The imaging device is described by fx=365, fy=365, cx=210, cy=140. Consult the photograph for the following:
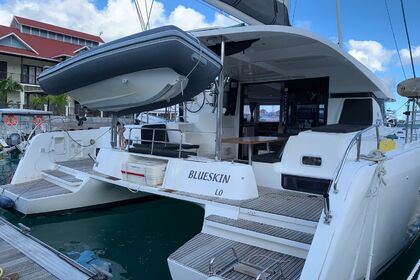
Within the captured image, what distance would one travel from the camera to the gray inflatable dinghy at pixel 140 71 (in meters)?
3.90

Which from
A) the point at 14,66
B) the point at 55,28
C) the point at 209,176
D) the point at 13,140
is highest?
the point at 55,28

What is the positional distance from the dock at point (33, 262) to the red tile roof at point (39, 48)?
29625 millimetres

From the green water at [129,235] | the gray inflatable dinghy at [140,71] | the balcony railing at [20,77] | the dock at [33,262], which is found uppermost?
the balcony railing at [20,77]

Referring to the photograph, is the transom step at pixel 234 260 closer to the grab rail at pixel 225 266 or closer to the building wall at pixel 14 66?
the grab rail at pixel 225 266

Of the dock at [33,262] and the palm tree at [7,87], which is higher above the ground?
the palm tree at [7,87]

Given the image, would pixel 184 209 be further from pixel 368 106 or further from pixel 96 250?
pixel 368 106

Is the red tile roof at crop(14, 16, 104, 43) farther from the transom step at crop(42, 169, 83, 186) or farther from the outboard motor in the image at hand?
the transom step at crop(42, 169, 83, 186)

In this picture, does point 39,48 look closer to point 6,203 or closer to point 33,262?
point 6,203

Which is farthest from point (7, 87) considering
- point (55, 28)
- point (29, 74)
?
point (55, 28)

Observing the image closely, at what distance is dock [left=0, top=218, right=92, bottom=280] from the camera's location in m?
3.21

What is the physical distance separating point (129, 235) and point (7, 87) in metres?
27.5

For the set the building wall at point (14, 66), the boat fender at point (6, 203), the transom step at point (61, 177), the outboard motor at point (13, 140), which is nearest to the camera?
the boat fender at point (6, 203)

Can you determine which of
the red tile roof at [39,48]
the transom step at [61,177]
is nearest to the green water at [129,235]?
the transom step at [61,177]

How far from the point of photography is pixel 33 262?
135 inches
